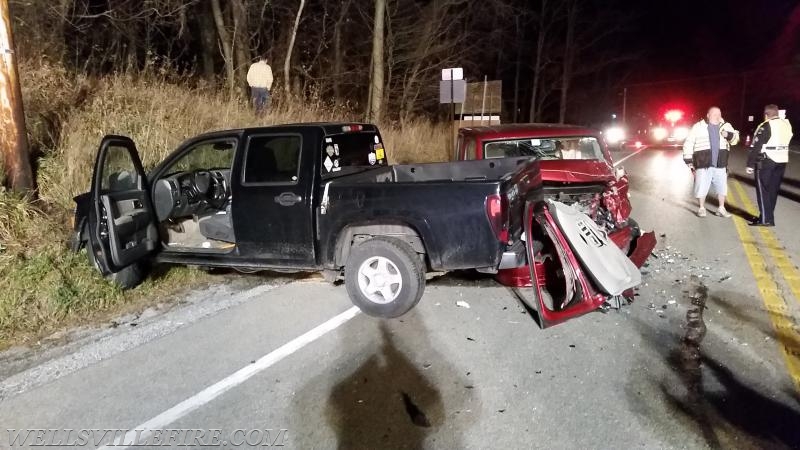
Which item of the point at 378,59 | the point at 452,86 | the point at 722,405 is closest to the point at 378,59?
the point at 378,59

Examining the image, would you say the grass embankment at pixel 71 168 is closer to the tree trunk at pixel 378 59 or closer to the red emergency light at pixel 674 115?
the tree trunk at pixel 378 59

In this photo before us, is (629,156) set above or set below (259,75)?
below

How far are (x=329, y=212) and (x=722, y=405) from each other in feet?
11.1

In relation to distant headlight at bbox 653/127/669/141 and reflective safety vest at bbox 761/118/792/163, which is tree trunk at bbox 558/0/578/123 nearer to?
distant headlight at bbox 653/127/669/141

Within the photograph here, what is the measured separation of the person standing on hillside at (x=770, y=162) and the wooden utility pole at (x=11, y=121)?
393 inches

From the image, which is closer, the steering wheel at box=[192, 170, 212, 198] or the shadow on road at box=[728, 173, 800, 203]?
the steering wheel at box=[192, 170, 212, 198]

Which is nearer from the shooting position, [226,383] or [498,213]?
[226,383]

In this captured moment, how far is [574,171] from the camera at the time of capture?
6.36 m

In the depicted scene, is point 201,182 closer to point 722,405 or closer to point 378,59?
point 722,405

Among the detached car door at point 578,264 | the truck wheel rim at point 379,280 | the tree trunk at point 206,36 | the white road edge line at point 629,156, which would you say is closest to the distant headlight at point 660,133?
the white road edge line at point 629,156

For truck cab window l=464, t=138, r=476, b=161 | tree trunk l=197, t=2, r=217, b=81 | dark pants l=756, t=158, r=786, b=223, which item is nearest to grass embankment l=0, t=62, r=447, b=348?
truck cab window l=464, t=138, r=476, b=161

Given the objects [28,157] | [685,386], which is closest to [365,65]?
[28,157]

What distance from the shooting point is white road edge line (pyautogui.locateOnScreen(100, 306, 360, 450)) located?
11.4 ft

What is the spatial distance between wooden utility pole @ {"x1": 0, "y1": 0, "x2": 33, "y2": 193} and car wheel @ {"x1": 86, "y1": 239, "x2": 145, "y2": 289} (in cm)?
141
